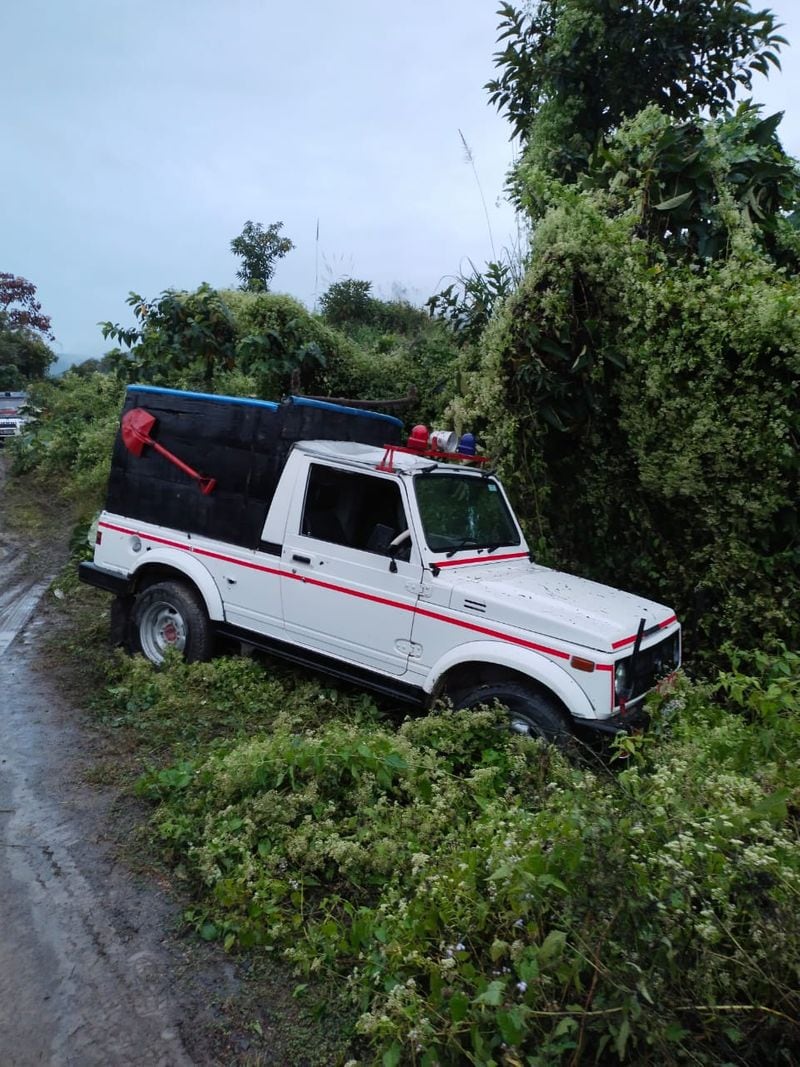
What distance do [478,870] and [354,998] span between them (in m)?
0.63

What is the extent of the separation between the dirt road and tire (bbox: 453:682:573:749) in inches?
78.6

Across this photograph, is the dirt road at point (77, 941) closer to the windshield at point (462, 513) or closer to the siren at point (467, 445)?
the windshield at point (462, 513)

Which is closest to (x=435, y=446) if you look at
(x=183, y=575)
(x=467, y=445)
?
(x=467, y=445)

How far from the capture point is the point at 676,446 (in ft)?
17.9

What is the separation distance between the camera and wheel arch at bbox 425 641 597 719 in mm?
4020

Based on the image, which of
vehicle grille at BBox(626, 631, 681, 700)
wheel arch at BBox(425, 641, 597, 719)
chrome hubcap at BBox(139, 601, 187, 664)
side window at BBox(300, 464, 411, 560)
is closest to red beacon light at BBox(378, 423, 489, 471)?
side window at BBox(300, 464, 411, 560)

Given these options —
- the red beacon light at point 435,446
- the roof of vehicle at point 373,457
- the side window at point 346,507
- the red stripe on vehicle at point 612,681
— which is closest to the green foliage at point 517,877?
the red stripe on vehicle at point 612,681

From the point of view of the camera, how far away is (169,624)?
5887mm

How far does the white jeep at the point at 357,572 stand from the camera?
4.20 meters

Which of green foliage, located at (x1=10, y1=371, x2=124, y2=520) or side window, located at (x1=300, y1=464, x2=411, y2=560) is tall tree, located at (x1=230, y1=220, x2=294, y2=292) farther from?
side window, located at (x1=300, y1=464, x2=411, y2=560)

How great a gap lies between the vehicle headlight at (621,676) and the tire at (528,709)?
0.35 m

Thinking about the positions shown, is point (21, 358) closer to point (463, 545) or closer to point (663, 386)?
point (463, 545)

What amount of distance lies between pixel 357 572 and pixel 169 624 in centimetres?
197

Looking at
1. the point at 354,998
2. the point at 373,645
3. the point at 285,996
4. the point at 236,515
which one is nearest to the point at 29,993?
the point at 285,996
